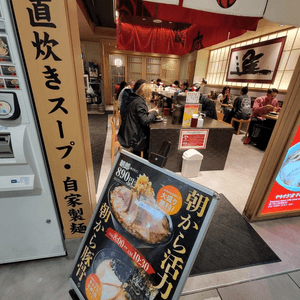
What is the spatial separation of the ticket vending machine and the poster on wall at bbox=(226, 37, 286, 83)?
20.6 feet

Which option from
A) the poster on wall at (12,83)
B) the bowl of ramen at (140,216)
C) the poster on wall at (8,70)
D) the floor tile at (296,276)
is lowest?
the floor tile at (296,276)

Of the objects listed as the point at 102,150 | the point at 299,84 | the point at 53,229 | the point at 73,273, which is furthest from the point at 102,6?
the point at 73,273

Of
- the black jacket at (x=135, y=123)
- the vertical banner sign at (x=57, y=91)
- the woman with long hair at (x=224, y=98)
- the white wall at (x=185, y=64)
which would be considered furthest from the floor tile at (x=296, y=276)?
the white wall at (x=185, y=64)

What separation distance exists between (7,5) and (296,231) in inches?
128

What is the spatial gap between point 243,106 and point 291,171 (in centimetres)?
364

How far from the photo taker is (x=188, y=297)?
4.37 ft

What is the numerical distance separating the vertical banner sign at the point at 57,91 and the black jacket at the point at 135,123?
137 centimetres

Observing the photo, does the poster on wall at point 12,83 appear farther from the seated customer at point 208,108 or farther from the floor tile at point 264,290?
the seated customer at point 208,108

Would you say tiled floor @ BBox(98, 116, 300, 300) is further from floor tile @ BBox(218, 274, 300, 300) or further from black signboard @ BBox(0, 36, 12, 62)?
black signboard @ BBox(0, 36, 12, 62)

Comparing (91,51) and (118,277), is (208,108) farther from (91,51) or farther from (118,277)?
(91,51)

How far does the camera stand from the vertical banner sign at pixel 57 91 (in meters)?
0.88

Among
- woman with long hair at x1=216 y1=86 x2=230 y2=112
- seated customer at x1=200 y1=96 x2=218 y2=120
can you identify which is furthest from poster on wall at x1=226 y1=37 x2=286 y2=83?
seated customer at x1=200 y1=96 x2=218 y2=120

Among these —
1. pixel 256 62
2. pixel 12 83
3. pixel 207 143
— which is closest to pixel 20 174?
pixel 12 83

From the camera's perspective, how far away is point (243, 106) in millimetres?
4887
